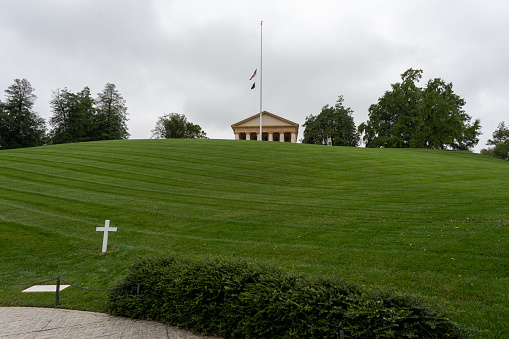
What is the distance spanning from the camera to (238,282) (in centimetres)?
481

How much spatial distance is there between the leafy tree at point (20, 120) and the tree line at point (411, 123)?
69.7 m

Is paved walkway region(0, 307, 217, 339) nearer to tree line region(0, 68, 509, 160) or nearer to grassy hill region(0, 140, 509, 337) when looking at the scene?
grassy hill region(0, 140, 509, 337)

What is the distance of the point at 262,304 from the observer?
438cm

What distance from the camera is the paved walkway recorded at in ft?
16.8

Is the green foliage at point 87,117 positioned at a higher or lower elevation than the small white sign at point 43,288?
higher

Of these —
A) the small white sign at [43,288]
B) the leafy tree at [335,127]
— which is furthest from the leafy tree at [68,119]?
the small white sign at [43,288]

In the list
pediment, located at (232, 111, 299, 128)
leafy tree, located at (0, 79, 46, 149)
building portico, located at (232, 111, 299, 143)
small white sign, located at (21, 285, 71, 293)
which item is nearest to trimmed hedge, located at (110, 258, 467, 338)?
small white sign, located at (21, 285, 71, 293)

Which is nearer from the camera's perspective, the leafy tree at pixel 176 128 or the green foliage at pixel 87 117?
the green foliage at pixel 87 117

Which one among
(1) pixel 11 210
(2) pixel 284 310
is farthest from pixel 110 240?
(2) pixel 284 310

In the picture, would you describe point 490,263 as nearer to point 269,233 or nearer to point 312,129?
point 269,233

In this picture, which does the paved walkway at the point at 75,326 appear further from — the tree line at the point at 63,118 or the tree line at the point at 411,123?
the tree line at the point at 63,118

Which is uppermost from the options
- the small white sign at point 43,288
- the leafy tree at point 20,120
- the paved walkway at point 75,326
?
the leafy tree at point 20,120

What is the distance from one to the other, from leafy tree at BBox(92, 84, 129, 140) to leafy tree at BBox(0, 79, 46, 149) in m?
12.4

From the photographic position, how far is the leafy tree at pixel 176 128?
269ft
